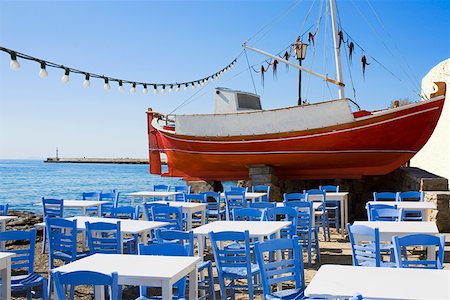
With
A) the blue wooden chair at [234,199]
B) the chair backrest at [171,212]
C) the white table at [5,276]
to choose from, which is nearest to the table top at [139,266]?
the white table at [5,276]

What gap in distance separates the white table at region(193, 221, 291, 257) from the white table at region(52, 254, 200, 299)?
1377 mm

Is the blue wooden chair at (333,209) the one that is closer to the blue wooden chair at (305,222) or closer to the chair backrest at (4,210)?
the blue wooden chair at (305,222)

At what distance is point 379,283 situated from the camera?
3.25 metres

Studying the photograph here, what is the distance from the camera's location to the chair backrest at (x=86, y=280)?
301cm

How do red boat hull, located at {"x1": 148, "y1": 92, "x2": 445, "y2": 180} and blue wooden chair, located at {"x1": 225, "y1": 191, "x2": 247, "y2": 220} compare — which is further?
red boat hull, located at {"x1": 148, "y1": 92, "x2": 445, "y2": 180}

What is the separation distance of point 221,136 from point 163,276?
42.5ft

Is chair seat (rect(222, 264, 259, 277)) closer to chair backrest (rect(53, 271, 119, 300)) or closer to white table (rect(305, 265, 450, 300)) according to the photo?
white table (rect(305, 265, 450, 300))

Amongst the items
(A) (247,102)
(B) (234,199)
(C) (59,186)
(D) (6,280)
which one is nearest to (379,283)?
(D) (6,280)

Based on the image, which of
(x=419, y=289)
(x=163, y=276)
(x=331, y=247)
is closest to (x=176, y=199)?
(x=331, y=247)

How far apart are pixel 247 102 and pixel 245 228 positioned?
12.5 m

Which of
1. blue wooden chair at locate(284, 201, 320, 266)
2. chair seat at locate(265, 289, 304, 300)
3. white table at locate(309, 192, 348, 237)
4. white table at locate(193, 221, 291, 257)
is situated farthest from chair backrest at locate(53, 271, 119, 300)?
white table at locate(309, 192, 348, 237)

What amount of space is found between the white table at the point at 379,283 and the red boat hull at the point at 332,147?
11.3 metres

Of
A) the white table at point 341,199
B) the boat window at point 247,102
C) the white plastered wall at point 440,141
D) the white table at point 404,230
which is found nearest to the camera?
the white table at point 404,230

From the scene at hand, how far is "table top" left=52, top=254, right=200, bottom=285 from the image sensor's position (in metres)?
3.57
